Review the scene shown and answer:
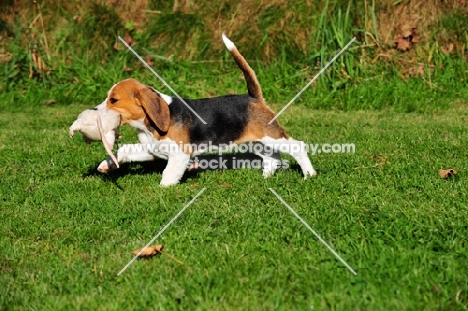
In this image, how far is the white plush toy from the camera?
17.7 ft

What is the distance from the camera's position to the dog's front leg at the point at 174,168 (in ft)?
17.9

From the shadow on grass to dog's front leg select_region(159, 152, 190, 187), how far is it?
24 centimetres

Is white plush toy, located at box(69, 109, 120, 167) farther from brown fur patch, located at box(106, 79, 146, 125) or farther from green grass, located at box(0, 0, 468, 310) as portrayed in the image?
green grass, located at box(0, 0, 468, 310)

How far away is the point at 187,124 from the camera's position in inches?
221

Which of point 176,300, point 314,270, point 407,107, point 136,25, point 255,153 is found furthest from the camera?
point 136,25

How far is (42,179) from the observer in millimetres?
5805

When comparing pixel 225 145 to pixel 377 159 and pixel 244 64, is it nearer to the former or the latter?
pixel 244 64

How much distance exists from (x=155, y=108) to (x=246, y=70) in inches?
34.9

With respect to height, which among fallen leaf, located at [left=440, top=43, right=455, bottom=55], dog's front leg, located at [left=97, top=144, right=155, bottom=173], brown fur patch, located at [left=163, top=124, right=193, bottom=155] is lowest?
fallen leaf, located at [left=440, top=43, right=455, bottom=55]

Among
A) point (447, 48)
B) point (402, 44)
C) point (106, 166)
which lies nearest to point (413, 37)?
point (402, 44)

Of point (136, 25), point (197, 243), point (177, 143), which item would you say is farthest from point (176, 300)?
point (136, 25)

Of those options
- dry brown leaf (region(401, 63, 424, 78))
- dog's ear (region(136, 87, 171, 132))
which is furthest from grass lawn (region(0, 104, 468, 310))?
dry brown leaf (region(401, 63, 424, 78))

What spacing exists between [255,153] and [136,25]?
5.79 meters

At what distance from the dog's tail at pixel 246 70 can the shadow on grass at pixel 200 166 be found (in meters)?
0.73
